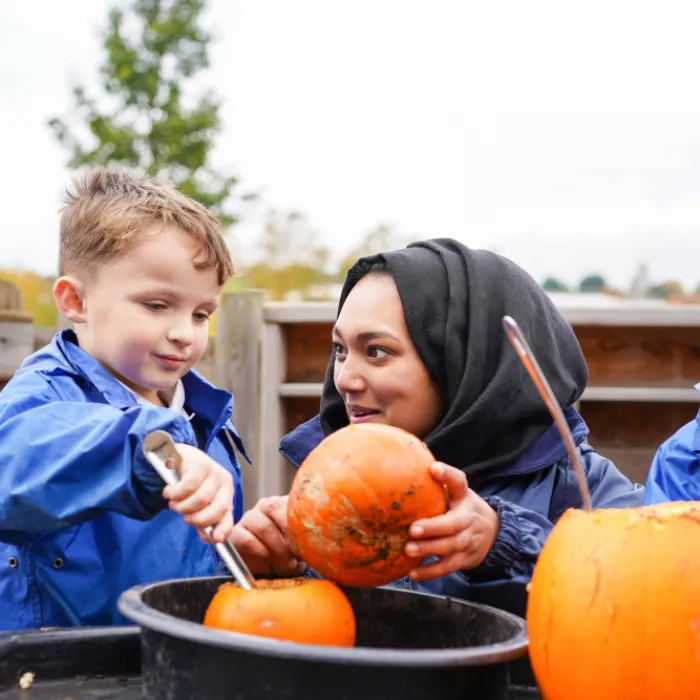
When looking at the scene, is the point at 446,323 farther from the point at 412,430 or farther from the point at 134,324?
the point at 134,324

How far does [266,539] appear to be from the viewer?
5.81 ft

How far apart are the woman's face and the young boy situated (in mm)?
367

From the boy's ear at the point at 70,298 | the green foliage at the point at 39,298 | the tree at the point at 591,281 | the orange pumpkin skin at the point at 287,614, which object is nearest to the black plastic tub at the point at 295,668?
the orange pumpkin skin at the point at 287,614

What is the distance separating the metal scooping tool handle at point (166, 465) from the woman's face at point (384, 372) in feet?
3.05

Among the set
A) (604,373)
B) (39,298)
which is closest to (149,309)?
(604,373)

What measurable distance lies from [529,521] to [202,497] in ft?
2.47

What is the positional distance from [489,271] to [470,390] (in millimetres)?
344

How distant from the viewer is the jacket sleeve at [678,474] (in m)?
2.33

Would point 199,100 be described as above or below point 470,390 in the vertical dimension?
above

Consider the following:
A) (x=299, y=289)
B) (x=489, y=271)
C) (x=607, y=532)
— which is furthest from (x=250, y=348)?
(x=299, y=289)

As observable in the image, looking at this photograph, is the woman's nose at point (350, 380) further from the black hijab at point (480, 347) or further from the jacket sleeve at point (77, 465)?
the jacket sleeve at point (77, 465)

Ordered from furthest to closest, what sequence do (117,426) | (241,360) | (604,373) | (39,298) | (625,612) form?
(39,298) < (241,360) < (604,373) < (117,426) < (625,612)

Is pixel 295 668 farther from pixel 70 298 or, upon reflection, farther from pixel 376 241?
pixel 376 241

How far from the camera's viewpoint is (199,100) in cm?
2172
